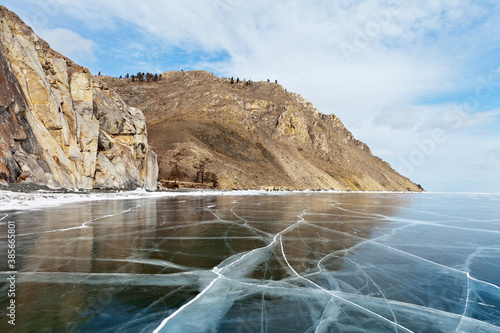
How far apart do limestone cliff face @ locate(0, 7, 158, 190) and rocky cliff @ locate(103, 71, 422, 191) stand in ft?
62.2

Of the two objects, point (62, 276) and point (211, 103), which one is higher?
point (211, 103)

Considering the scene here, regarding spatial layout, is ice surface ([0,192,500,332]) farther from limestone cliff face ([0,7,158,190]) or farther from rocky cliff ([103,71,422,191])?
rocky cliff ([103,71,422,191])

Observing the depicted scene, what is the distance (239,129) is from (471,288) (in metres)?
80.8

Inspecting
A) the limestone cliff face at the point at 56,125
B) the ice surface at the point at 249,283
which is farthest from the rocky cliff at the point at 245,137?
the ice surface at the point at 249,283

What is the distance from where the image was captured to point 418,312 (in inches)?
156

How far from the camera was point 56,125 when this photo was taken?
28.2 m

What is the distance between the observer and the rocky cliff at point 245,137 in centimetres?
6353

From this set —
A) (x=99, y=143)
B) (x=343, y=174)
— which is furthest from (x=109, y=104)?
(x=343, y=174)

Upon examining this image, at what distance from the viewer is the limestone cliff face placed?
22.5m

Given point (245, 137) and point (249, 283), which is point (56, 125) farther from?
point (245, 137)

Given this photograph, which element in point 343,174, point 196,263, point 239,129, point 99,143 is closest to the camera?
point 196,263

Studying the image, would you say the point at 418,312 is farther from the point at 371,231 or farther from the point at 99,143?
the point at 99,143

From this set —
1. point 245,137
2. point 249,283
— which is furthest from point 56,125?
point 245,137

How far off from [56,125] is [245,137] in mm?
57925
